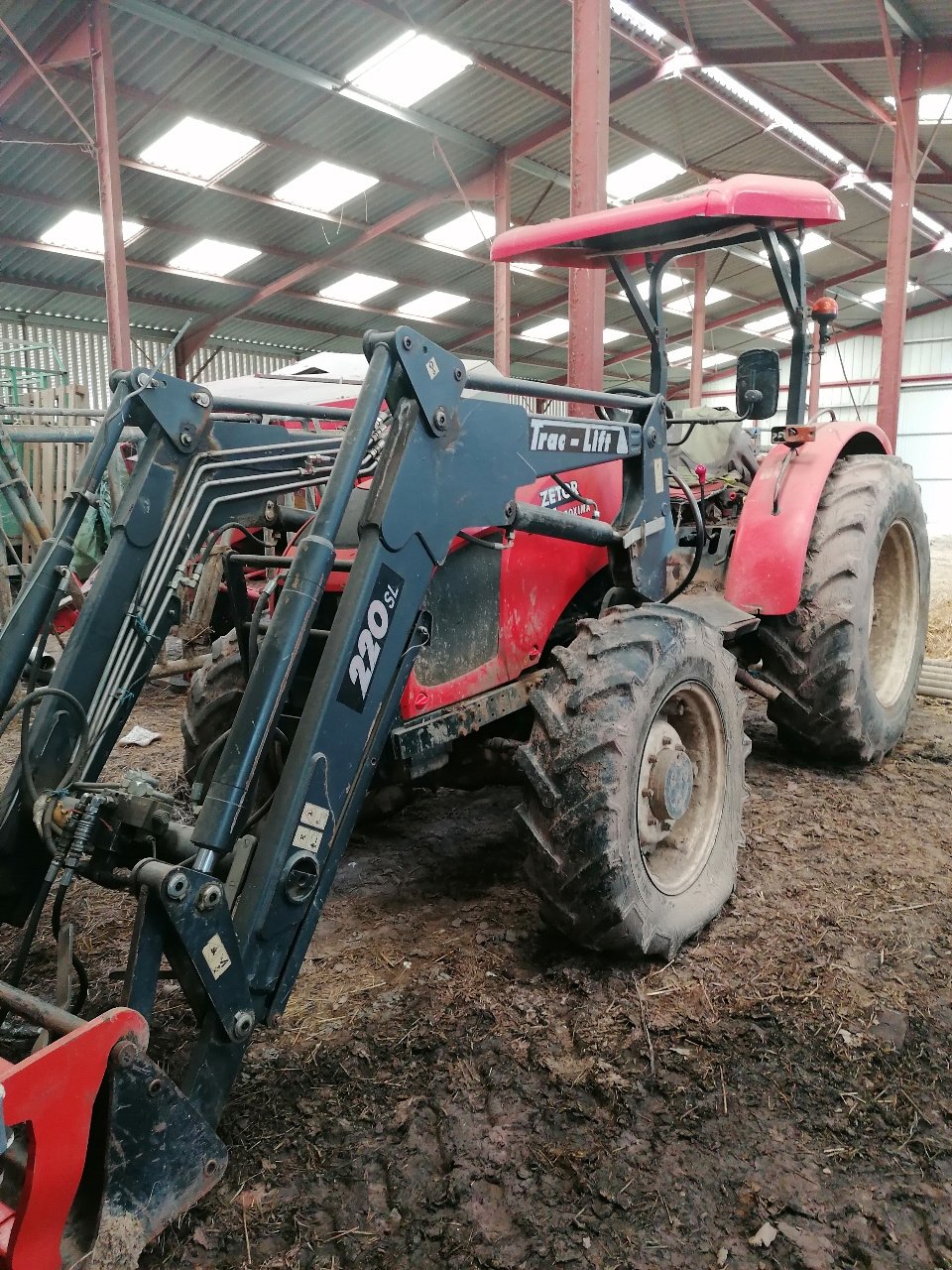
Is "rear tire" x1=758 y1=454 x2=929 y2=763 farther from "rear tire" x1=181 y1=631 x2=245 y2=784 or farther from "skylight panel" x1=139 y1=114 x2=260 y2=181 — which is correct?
"skylight panel" x1=139 y1=114 x2=260 y2=181

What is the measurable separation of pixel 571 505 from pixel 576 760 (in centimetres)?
109

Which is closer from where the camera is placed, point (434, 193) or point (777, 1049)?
point (777, 1049)

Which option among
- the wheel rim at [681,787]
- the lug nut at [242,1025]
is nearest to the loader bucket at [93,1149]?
the lug nut at [242,1025]

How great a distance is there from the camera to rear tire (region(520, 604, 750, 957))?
8.23 feet

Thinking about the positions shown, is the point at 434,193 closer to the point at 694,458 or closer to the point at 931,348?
the point at 694,458

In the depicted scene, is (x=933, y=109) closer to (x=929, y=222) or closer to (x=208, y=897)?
(x=929, y=222)

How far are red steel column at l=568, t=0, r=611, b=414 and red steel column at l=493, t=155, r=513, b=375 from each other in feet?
19.2

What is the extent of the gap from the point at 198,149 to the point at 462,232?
5.16 metres

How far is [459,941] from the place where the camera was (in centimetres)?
290

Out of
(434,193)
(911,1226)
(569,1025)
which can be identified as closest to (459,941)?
(569,1025)

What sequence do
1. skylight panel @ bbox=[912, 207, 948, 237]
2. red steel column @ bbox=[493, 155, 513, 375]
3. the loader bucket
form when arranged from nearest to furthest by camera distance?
1. the loader bucket
2. red steel column @ bbox=[493, 155, 513, 375]
3. skylight panel @ bbox=[912, 207, 948, 237]

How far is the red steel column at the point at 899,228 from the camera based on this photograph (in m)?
10.2

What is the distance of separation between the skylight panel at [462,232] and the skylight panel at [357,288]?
152 cm

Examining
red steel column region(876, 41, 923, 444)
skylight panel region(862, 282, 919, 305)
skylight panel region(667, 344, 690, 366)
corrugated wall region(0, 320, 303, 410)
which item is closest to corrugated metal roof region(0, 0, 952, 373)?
red steel column region(876, 41, 923, 444)
